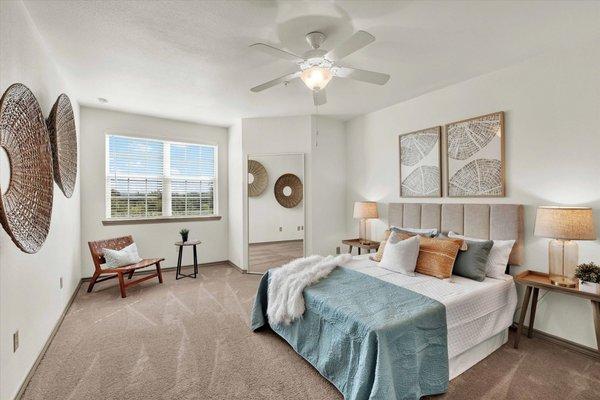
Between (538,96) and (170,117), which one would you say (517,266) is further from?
(170,117)

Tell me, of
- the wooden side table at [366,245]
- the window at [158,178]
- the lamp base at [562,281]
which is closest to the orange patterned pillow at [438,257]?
the lamp base at [562,281]

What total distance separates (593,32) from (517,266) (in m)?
2.11

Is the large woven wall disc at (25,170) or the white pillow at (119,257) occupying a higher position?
the large woven wall disc at (25,170)

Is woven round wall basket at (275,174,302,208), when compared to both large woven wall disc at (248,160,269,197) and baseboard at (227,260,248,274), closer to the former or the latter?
large woven wall disc at (248,160,269,197)

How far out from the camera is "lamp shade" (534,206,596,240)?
2.23m

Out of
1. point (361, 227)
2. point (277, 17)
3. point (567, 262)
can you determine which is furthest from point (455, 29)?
point (361, 227)

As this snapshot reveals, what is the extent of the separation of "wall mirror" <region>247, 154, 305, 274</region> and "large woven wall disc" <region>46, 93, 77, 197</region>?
7.82ft

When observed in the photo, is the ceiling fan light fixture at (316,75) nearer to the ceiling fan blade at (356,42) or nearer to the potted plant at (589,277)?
the ceiling fan blade at (356,42)

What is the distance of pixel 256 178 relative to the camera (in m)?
5.09

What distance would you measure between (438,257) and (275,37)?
8.08 feet

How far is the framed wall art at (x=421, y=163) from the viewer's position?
3580 millimetres

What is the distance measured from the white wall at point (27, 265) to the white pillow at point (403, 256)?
2.92 meters

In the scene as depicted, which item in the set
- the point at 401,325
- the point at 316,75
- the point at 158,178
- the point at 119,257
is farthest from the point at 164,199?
the point at 401,325

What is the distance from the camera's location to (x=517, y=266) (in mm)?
2863
